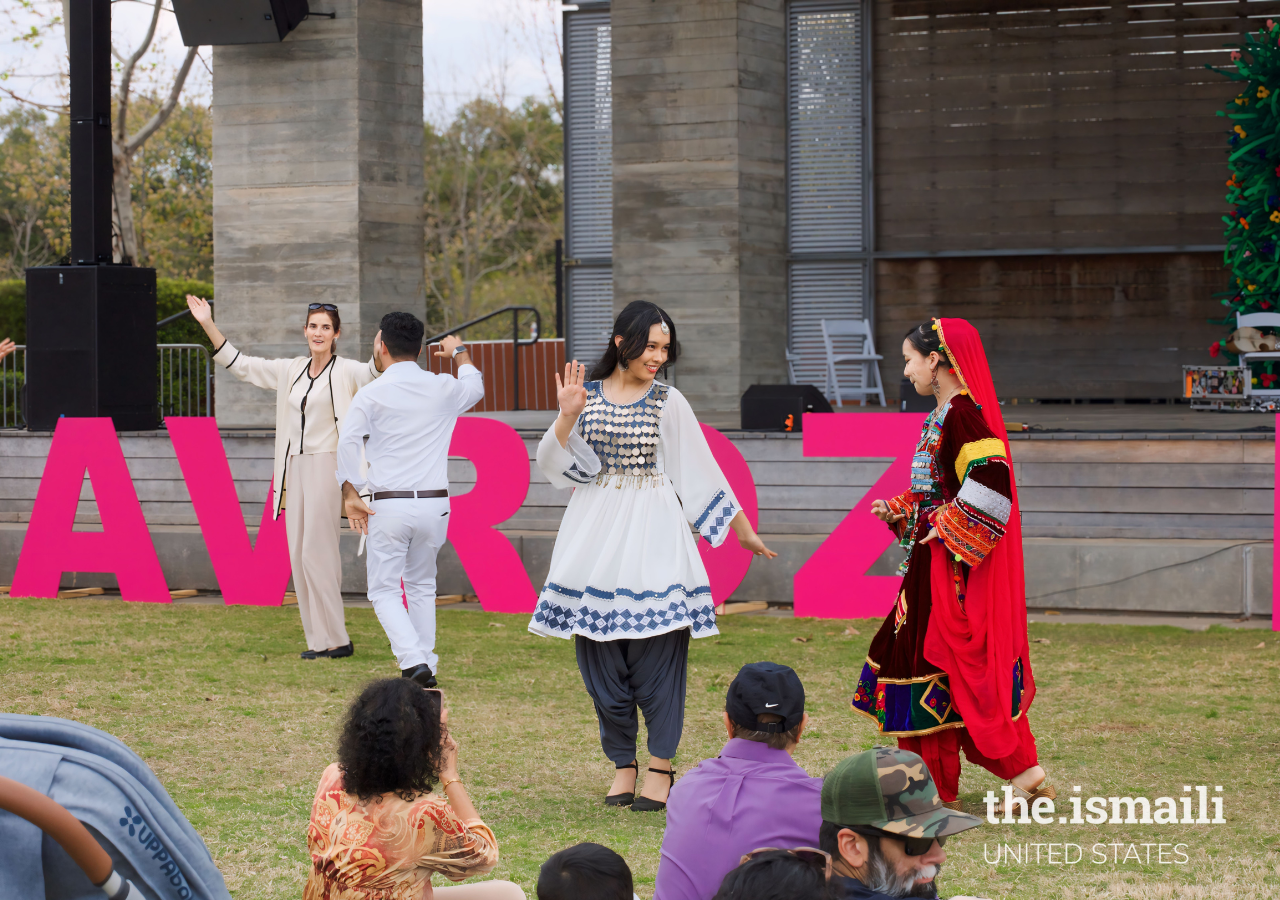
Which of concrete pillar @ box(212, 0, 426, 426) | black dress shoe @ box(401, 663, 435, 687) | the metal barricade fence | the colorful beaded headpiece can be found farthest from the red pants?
the metal barricade fence

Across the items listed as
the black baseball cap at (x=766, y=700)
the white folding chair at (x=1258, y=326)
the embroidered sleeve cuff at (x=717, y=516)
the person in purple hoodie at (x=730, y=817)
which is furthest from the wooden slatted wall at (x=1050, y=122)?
the person in purple hoodie at (x=730, y=817)

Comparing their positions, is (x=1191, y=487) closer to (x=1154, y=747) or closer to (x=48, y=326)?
(x=1154, y=747)

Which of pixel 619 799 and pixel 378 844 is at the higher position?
pixel 378 844

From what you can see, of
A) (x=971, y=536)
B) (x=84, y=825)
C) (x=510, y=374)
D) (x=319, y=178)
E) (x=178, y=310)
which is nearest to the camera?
(x=84, y=825)

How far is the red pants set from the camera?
4.91m

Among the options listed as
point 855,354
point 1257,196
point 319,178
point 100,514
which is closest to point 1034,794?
point 100,514

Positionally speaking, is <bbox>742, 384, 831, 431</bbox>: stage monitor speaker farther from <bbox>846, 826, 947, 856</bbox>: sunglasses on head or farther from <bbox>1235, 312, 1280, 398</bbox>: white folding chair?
<bbox>846, 826, 947, 856</bbox>: sunglasses on head

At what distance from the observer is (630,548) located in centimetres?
513

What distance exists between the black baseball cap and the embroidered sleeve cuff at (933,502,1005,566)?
59.1 inches

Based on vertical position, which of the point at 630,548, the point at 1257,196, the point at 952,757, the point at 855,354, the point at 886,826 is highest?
the point at 1257,196

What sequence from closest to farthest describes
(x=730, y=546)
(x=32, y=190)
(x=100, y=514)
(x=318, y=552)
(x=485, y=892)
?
(x=485, y=892) < (x=318, y=552) < (x=730, y=546) < (x=100, y=514) < (x=32, y=190)

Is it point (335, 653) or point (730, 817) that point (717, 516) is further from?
point (335, 653)

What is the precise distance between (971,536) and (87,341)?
26.2ft

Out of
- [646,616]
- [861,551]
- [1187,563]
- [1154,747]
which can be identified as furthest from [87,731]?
[1187,563]
